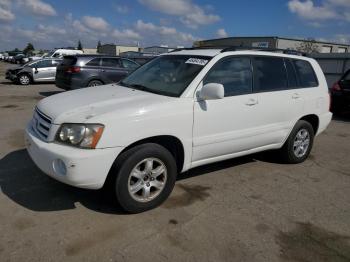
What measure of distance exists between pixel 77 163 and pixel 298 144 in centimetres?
364

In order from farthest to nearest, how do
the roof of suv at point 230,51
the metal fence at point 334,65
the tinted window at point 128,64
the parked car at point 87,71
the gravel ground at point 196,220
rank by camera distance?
the metal fence at point 334,65 → the tinted window at point 128,64 → the parked car at point 87,71 → the roof of suv at point 230,51 → the gravel ground at point 196,220

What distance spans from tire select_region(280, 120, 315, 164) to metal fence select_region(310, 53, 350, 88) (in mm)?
10944

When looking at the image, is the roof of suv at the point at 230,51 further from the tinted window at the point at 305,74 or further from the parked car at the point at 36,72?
the parked car at the point at 36,72

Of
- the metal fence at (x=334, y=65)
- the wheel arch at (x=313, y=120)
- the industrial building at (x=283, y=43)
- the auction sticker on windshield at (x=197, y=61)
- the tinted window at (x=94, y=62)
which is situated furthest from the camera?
the industrial building at (x=283, y=43)

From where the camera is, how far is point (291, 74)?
5.18 metres

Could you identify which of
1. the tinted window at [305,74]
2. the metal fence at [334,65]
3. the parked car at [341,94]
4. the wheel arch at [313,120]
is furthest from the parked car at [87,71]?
the metal fence at [334,65]

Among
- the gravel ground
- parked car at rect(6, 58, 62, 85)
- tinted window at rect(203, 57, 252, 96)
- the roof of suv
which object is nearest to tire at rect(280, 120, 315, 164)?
the gravel ground

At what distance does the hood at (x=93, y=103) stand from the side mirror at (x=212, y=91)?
0.38 meters

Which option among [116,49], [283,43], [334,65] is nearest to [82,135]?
→ [334,65]

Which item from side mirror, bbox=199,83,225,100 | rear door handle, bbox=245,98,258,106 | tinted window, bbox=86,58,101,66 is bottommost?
rear door handle, bbox=245,98,258,106

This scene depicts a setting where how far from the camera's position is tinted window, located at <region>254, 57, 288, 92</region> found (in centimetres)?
466

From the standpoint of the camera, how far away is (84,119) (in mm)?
3336

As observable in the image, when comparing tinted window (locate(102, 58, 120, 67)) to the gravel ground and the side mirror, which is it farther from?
the side mirror

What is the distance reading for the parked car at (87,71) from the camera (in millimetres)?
11898
